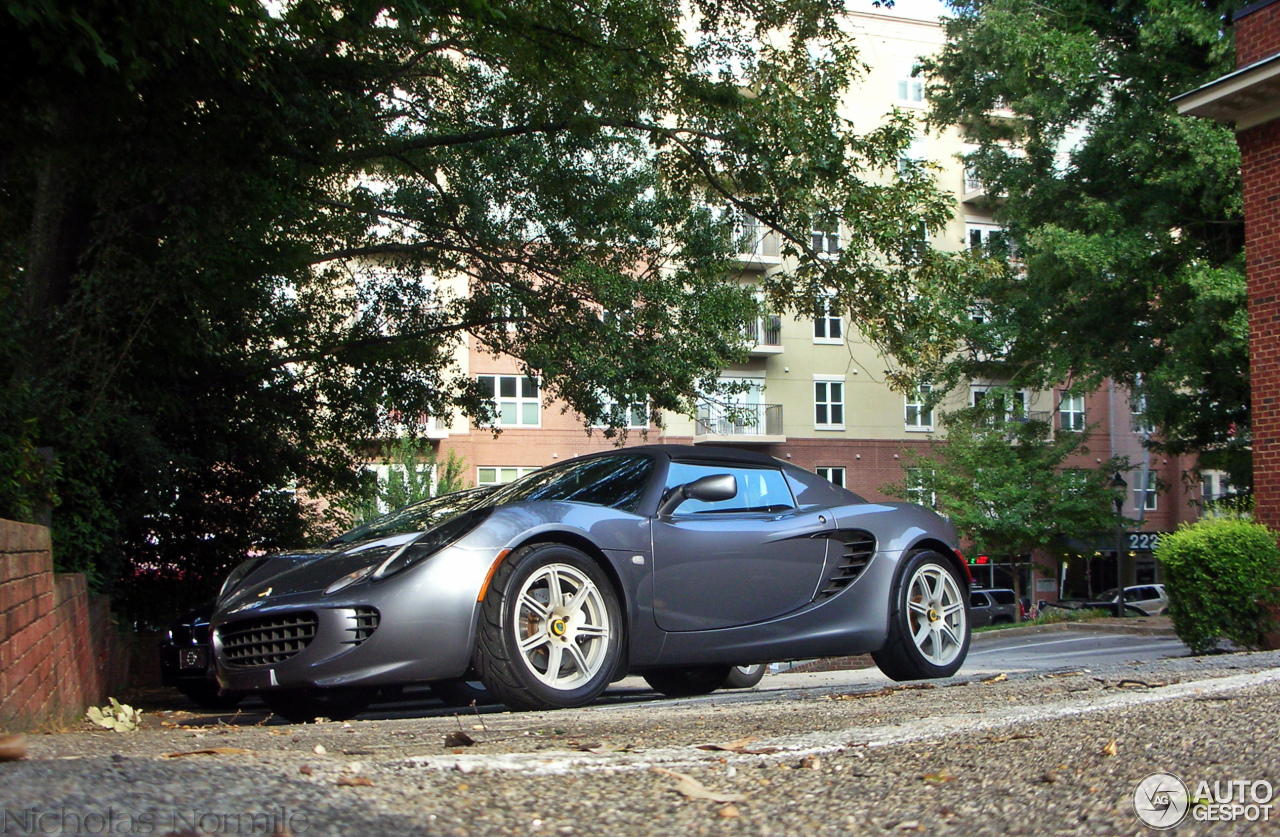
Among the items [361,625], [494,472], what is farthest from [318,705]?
[494,472]

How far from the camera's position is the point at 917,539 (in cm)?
667

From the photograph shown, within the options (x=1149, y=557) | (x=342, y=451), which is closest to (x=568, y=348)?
(x=342, y=451)

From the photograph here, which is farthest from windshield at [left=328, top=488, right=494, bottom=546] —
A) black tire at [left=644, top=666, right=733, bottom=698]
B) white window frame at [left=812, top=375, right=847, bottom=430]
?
white window frame at [left=812, top=375, right=847, bottom=430]

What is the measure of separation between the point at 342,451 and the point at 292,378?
1816 mm

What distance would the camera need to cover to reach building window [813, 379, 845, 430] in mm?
44094

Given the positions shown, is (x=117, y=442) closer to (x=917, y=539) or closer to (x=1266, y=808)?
(x=917, y=539)

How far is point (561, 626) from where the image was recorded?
523 cm

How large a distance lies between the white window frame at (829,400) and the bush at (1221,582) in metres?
32.6

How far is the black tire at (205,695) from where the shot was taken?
357 inches

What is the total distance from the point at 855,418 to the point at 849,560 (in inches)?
1519

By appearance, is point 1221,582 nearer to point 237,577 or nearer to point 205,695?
point 237,577

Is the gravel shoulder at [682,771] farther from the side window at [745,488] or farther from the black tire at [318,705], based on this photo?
the side window at [745,488]

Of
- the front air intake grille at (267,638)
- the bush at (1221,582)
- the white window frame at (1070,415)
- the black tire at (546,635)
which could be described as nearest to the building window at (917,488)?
the white window frame at (1070,415)

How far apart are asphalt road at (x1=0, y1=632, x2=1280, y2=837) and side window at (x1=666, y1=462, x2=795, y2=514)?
174 cm
